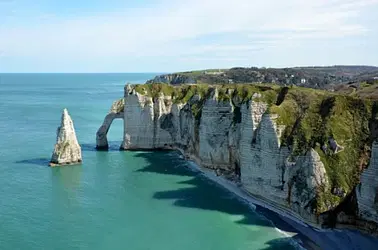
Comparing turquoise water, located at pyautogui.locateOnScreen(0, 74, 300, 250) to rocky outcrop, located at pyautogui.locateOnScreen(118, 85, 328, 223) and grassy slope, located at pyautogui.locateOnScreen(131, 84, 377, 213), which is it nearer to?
rocky outcrop, located at pyautogui.locateOnScreen(118, 85, 328, 223)

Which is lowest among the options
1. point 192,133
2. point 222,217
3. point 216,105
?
point 222,217

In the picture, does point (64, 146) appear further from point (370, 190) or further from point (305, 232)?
point (370, 190)

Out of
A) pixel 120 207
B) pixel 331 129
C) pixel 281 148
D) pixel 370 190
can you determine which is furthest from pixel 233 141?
pixel 370 190

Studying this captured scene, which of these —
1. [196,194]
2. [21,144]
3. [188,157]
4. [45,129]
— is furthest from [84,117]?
[196,194]

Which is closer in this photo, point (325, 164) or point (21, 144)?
point (325, 164)

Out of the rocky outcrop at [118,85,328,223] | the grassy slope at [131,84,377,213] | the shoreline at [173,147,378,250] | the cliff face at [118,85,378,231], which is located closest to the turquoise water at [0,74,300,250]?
the shoreline at [173,147,378,250]

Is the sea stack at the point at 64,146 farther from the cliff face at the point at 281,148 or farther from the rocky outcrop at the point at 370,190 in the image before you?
the rocky outcrop at the point at 370,190

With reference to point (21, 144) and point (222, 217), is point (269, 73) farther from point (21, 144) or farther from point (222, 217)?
point (222, 217)

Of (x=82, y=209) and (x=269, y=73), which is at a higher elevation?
(x=269, y=73)
